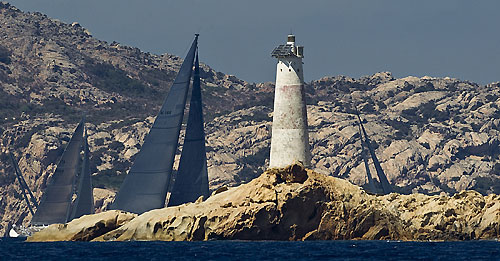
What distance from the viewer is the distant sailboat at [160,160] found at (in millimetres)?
71312

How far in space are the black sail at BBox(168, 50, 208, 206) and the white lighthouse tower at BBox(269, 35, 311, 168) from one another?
7915 millimetres

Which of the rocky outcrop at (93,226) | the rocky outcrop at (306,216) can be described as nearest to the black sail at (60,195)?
the rocky outcrop at (93,226)

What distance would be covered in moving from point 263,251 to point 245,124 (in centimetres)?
9584

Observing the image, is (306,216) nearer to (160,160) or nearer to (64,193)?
(160,160)

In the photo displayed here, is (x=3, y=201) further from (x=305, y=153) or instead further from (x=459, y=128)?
(x=305, y=153)

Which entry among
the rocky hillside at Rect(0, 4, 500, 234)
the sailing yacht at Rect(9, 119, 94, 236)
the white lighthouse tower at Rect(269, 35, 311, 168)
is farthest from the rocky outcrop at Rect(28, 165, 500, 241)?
the rocky hillside at Rect(0, 4, 500, 234)

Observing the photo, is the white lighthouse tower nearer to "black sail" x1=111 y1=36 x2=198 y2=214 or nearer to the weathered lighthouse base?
the weathered lighthouse base

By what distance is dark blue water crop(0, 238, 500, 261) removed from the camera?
5294cm

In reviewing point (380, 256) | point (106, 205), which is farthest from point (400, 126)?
point (380, 256)

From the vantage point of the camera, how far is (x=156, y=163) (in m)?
71.8

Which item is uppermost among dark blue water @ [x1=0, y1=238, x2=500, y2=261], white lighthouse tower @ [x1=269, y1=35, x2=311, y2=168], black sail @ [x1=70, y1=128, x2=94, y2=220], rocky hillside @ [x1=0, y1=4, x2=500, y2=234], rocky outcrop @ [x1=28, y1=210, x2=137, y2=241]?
rocky hillside @ [x1=0, y1=4, x2=500, y2=234]

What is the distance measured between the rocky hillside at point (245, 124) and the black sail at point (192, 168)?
4665 centimetres

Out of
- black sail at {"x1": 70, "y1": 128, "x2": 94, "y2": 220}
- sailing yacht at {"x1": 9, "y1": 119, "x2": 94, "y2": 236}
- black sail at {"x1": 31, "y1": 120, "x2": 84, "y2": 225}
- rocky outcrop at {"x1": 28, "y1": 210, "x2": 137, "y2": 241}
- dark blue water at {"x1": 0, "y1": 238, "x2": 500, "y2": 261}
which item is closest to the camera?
dark blue water at {"x1": 0, "y1": 238, "x2": 500, "y2": 261}

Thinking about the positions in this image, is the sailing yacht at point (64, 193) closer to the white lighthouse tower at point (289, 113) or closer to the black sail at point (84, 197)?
the black sail at point (84, 197)
